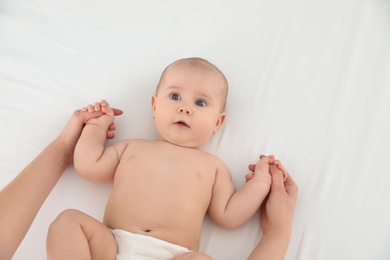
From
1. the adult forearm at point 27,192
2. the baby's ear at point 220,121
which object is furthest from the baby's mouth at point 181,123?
the adult forearm at point 27,192

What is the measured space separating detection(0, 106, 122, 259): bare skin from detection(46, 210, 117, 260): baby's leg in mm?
168

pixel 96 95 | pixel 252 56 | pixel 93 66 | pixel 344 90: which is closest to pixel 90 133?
pixel 96 95

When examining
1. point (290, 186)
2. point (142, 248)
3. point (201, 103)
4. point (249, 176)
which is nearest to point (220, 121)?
point (201, 103)

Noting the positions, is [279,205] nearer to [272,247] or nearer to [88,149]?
[272,247]

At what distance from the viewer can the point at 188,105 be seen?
164 centimetres

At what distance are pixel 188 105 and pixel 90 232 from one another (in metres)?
0.53

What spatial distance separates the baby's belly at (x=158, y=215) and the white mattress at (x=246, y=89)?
10 centimetres

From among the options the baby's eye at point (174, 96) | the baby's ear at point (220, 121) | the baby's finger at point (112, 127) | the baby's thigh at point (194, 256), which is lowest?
the baby's thigh at point (194, 256)

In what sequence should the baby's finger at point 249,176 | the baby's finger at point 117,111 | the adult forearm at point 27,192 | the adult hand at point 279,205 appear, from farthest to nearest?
the baby's finger at point 117,111 → the baby's finger at point 249,176 → the adult hand at point 279,205 → the adult forearm at point 27,192

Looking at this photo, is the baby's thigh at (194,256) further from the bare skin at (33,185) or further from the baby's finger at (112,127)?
the baby's finger at (112,127)

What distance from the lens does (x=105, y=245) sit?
1342mm

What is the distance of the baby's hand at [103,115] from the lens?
5.57 feet

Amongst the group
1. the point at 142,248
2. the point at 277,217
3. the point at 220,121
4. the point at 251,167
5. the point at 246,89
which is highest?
the point at 246,89

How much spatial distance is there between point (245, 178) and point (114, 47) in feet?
2.34
